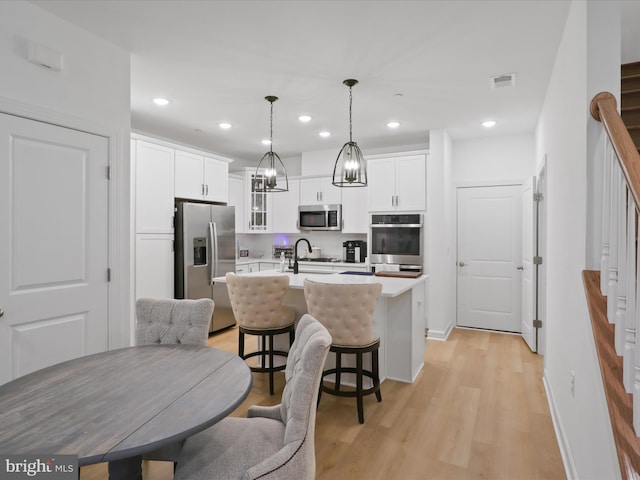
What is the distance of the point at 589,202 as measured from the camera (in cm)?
168

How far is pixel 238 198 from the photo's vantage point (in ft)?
19.8

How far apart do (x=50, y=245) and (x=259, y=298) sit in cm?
145

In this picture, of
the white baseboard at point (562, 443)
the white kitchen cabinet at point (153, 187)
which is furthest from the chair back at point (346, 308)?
the white kitchen cabinet at point (153, 187)

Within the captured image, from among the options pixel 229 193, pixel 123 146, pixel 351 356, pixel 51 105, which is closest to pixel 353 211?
pixel 229 193

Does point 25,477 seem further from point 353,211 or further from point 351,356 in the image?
point 353,211

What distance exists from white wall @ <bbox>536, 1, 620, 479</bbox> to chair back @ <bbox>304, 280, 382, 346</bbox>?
1164 millimetres

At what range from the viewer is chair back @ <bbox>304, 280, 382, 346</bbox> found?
2605 millimetres

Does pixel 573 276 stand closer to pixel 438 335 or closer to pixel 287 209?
pixel 438 335

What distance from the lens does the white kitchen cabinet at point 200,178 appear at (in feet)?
15.1

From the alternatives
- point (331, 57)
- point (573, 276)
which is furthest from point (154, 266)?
point (573, 276)

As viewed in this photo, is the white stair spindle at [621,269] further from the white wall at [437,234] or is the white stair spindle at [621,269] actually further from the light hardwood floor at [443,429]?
the white wall at [437,234]

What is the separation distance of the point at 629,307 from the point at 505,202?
13.8 ft

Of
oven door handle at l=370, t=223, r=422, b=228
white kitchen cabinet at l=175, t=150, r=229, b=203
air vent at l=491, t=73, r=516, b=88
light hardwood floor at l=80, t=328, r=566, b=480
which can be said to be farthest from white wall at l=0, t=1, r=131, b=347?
oven door handle at l=370, t=223, r=422, b=228

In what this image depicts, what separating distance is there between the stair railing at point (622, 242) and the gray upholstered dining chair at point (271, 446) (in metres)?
0.96
